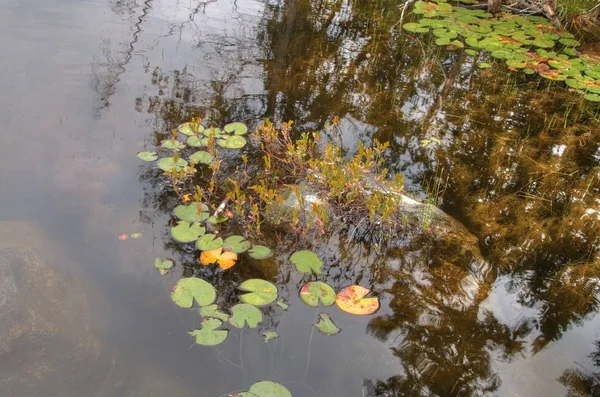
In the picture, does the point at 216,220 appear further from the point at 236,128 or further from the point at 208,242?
the point at 236,128

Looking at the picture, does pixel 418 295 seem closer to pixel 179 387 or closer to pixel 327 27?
pixel 179 387

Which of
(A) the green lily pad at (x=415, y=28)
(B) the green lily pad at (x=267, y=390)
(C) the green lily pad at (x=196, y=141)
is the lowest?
(B) the green lily pad at (x=267, y=390)

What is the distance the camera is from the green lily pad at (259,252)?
290cm

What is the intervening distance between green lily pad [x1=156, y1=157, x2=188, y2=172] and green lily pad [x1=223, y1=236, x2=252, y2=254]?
0.81 meters

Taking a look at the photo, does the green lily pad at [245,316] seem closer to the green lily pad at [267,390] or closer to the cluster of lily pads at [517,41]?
the green lily pad at [267,390]

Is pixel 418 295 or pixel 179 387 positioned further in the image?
pixel 418 295

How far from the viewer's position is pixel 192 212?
316 cm

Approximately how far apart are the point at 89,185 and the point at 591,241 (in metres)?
3.42

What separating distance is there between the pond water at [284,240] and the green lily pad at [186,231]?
93 mm

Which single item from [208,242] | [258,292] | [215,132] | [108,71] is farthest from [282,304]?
[108,71]

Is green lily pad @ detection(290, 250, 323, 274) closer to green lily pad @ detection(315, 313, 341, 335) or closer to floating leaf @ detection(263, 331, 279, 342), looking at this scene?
green lily pad @ detection(315, 313, 341, 335)

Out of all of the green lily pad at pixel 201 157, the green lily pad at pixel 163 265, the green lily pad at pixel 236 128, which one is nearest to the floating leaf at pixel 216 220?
the green lily pad at pixel 163 265

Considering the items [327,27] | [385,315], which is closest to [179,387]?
[385,315]

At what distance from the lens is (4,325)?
93.4 inches
